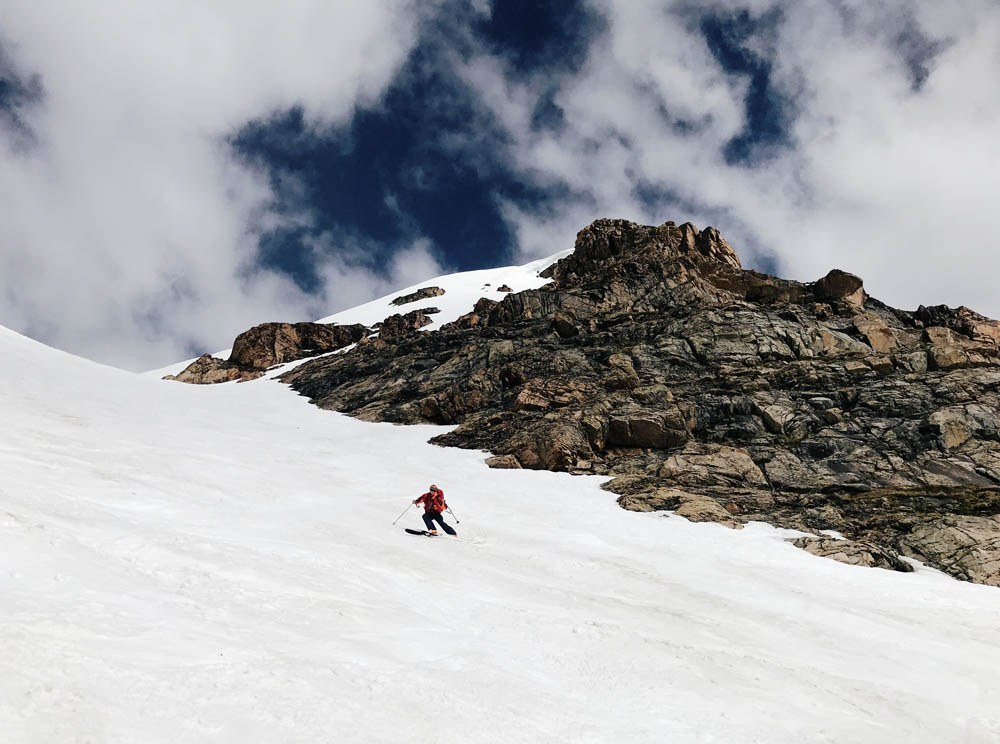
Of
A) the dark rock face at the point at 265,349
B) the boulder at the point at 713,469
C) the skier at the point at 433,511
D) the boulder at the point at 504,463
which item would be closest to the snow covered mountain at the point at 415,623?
the skier at the point at 433,511

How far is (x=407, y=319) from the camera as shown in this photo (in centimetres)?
8944

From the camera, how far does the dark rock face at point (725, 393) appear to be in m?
23.5

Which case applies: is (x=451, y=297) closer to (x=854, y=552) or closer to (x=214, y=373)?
(x=214, y=373)

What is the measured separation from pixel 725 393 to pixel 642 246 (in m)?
27.9

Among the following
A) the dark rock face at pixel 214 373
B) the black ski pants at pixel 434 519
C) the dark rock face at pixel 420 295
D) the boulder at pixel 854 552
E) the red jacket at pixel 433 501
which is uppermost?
the dark rock face at pixel 420 295

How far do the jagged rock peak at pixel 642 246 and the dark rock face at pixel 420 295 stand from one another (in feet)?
191

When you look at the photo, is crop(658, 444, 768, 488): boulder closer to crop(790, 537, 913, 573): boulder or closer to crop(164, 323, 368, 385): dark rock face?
crop(790, 537, 913, 573): boulder

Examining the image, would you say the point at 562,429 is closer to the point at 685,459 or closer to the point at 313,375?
the point at 685,459

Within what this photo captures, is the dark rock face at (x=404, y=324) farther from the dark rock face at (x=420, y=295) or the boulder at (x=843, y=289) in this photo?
the boulder at (x=843, y=289)

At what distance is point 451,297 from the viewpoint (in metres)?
115

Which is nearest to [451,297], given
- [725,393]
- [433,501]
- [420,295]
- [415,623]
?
[420,295]

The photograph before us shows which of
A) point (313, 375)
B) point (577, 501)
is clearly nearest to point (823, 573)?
point (577, 501)

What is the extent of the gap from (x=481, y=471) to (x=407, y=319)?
210 feet

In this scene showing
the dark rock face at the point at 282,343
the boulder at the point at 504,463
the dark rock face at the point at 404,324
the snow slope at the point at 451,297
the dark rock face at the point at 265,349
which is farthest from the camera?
the snow slope at the point at 451,297
